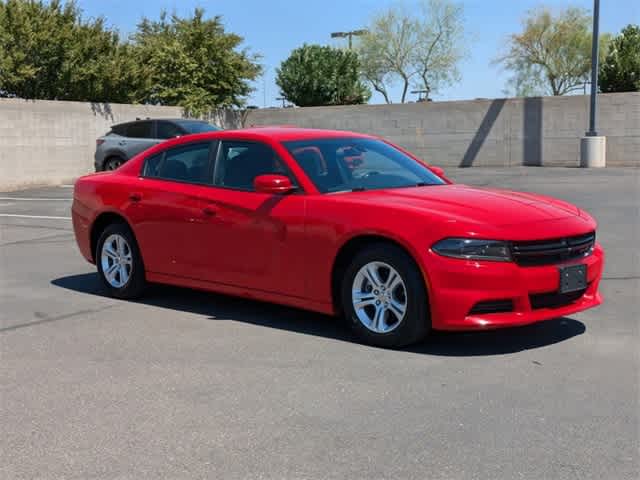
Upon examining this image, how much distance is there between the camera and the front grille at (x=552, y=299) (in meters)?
5.96

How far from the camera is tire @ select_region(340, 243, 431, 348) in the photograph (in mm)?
5973

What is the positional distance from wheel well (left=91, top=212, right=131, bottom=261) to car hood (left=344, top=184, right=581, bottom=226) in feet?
8.92

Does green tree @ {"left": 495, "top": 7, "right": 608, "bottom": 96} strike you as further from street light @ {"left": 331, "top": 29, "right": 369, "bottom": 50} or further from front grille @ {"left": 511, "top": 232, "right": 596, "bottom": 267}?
front grille @ {"left": 511, "top": 232, "right": 596, "bottom": 267}

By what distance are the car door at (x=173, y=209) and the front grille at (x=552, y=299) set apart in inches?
109

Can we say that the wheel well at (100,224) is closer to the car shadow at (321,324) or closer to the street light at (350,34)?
the car shadow at (321,324)

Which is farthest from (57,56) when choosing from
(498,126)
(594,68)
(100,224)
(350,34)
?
(350,34)

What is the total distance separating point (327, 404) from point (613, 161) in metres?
25.6

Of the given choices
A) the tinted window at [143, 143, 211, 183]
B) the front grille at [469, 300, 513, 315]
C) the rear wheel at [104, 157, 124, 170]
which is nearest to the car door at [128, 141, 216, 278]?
the tinted window at [143, 143, 211, 183]

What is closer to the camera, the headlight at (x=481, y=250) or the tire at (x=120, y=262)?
the headlight at (x=481, y=250)

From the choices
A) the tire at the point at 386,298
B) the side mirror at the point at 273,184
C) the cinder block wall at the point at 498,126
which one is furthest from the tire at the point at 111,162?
the tire at the point at 386,298

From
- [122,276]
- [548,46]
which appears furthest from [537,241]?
[548,46]

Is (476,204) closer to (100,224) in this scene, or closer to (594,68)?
(100,224)

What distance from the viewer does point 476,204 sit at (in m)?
6.28

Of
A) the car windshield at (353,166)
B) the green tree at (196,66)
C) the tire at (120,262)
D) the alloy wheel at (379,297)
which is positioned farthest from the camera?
the green tree at (196,66)
